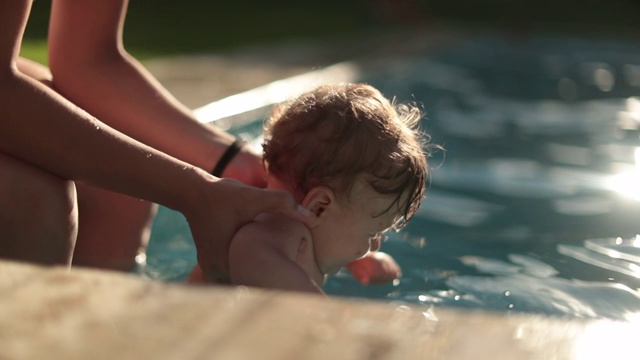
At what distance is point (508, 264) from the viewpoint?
12.1 ft

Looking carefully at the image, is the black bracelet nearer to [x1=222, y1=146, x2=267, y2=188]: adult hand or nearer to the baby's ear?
[x1=222, y1=146, x2=267, y2=188]: adult hand

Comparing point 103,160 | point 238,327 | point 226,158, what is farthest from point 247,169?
point 238,327

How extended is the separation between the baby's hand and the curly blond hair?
60cm

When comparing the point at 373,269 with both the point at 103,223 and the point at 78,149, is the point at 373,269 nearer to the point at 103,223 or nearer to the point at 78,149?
the point at 103,223

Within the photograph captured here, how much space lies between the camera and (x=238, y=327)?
1.40 metres

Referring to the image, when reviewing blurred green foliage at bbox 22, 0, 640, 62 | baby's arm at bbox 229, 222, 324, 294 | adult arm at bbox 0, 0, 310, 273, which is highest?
adult arm at bbox 0, 0, 310, 273

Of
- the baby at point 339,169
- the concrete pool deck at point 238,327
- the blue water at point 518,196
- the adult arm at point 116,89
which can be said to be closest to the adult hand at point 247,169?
the adult arm at point 116,89

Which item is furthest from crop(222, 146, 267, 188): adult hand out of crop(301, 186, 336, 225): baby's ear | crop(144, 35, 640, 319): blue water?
crop(144, 35, 640, 319): blue water

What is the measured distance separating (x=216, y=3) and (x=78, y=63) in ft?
28.9

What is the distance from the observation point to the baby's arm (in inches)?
93.4

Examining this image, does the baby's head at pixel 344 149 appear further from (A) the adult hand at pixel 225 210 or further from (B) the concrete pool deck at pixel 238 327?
(B) the concrete pool deck at pixel 238 327

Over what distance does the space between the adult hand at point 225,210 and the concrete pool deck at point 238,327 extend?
807 millimetres

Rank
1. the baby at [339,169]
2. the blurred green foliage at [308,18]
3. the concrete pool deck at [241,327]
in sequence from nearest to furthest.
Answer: the concrete pool deck at [241,327] < the baby at [339,169] < the blurred green foliage at [308,18]

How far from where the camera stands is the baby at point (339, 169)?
8.57ft
